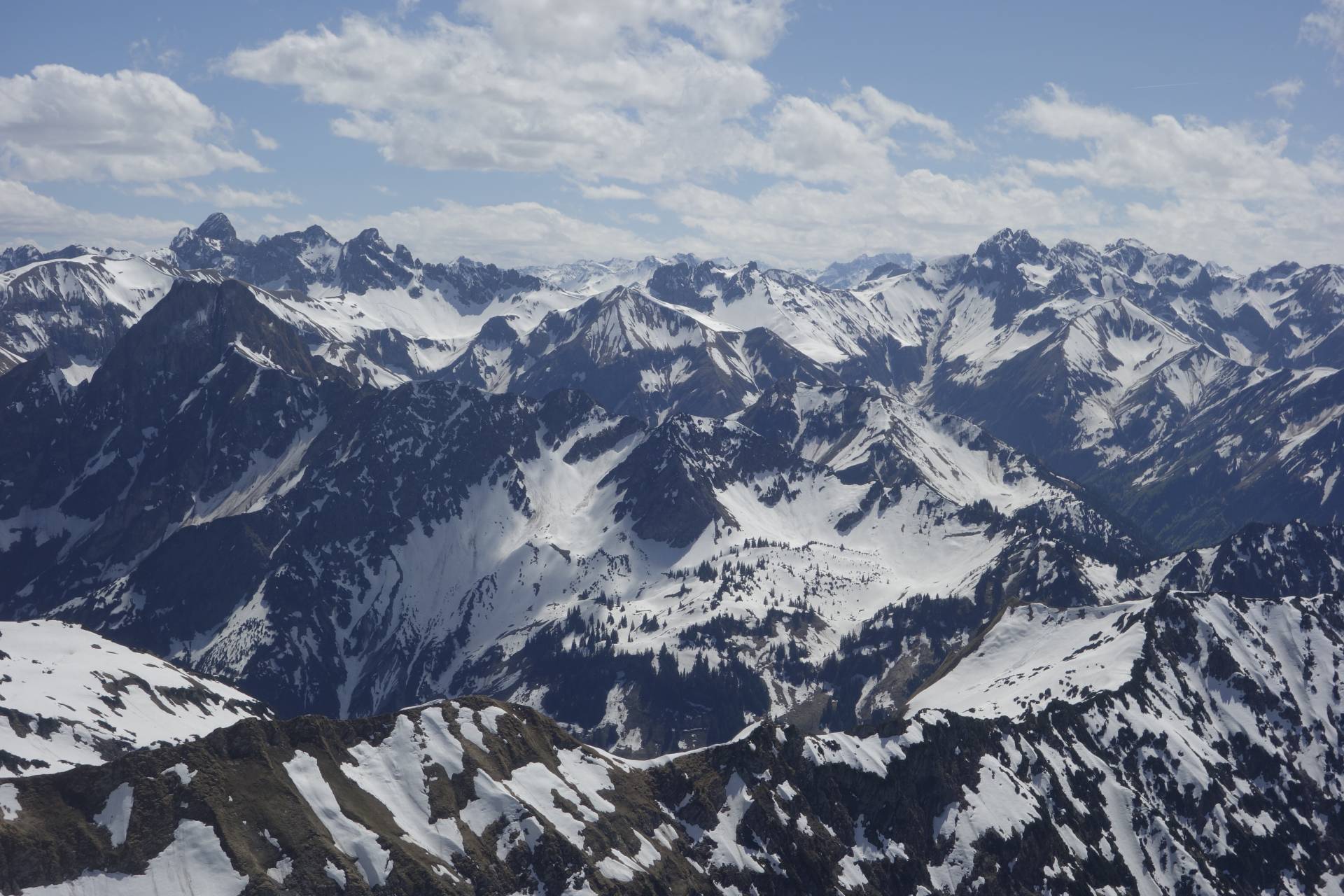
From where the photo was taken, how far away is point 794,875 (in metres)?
196

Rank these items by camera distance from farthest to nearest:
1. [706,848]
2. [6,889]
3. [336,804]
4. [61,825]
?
1. [706,848]
2. [336,804]
3. [61,825]
4. [6,889]

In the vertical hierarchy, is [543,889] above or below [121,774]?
below

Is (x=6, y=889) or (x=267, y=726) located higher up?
(x=267, y=726)

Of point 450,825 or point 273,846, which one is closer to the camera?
point 273,846

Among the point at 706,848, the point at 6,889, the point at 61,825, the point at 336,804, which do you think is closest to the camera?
the point at 6,889

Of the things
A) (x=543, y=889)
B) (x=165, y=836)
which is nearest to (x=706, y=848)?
(x=543, y=889)

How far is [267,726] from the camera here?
177 metres

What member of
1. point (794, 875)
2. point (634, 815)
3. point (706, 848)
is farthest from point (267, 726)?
point (794, 875)

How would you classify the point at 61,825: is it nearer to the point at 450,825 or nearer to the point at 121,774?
the point at 121,774

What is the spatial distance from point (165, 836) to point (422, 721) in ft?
163

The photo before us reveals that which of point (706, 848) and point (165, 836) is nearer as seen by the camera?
point (165, 836)

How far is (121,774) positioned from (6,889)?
65.9 feet

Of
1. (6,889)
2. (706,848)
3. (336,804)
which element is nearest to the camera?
(6,889)

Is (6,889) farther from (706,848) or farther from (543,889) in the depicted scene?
(706,848)
